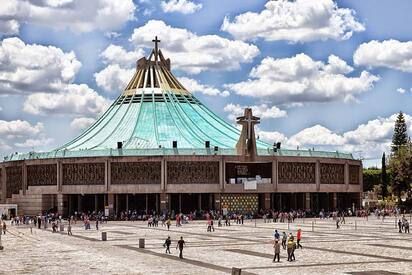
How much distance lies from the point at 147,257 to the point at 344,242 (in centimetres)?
1344

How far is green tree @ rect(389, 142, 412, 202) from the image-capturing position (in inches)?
3920

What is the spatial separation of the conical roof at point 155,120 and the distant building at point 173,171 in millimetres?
145

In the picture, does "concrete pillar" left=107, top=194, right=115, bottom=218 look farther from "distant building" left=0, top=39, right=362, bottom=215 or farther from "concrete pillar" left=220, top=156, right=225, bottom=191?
"concrete pillar" left=220, top=156, right=225, bottom=191

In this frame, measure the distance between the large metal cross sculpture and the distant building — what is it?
11cm

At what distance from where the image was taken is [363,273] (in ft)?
96.2

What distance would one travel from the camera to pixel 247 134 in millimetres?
88312

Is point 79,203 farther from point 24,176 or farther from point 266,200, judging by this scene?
point 266,200

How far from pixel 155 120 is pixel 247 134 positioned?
49.0 ft

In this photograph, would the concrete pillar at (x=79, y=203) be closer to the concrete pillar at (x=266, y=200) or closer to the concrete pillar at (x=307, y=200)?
the concrete pillar at (x=266, y=200)

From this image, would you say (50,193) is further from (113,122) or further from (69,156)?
(113,122)

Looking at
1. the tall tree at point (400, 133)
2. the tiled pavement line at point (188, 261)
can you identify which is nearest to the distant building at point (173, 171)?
the tall tree at point (400, 133)

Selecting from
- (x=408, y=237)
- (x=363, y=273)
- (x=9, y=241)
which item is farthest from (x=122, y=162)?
(x=363, y=273)

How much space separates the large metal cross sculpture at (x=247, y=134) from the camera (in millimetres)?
88000

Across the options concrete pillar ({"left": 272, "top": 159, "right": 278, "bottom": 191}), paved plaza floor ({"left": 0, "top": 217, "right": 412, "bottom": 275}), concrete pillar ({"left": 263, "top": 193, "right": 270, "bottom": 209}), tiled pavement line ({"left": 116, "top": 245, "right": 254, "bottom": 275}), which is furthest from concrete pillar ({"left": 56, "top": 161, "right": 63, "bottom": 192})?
tiled pavement line ({"left": 116, "top": 245, "right": 254, "bottom": 275})
